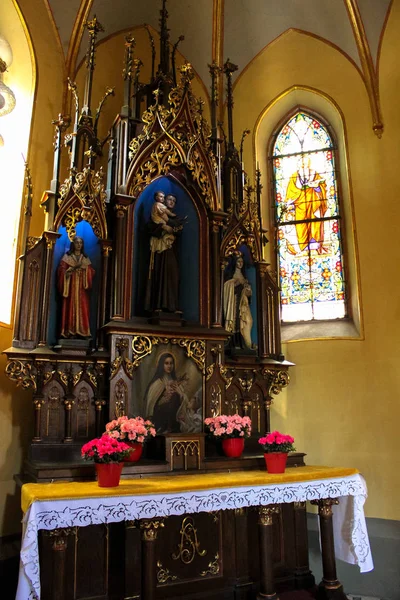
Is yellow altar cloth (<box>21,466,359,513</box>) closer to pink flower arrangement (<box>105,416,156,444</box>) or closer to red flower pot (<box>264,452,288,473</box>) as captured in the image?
red flower pot (<box>264,452,288,473</box>)

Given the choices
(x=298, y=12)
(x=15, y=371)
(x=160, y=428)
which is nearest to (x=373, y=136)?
(x=298, y=12)

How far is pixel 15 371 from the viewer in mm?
6668

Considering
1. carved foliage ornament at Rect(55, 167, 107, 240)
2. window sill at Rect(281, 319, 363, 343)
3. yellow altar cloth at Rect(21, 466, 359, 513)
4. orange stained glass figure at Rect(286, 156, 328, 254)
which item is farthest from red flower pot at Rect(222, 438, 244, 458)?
orange stained glass figure at Rect(286, 156, 328, 254)

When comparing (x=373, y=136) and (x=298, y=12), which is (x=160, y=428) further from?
(x=298, y=12)

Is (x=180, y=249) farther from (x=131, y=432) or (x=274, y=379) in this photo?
(x=131, y=432)

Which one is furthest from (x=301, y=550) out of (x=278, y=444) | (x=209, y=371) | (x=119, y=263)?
(x=119, y=263)

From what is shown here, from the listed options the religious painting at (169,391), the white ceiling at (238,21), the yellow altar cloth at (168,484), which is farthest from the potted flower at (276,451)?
the white ceiling at (238,21)

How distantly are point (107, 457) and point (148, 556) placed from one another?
1.10 metres

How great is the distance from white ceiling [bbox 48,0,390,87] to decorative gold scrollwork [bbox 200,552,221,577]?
9.20 meters

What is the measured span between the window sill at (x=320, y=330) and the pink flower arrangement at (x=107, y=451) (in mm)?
4667

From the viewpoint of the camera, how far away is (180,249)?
27.6ft

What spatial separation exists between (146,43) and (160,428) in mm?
8133

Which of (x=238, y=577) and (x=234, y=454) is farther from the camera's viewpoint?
(x=234, y=454)

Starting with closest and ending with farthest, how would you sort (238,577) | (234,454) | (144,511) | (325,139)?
1. (144,511)
2. (238,577)
3. (234,454)
4. (325,139)
